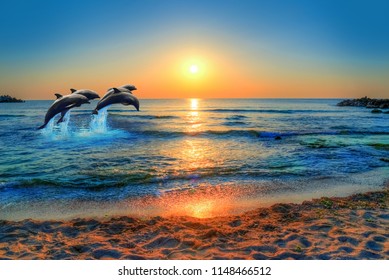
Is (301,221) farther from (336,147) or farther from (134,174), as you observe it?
(336,147)

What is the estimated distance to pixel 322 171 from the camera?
10453 millimetres

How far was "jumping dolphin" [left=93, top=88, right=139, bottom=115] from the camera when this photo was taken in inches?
591

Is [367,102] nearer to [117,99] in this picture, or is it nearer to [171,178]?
[117,99]

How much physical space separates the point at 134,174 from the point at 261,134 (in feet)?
46.4

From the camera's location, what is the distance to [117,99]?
15.2 metres

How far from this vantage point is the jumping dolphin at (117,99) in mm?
15000

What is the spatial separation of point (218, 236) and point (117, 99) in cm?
1124

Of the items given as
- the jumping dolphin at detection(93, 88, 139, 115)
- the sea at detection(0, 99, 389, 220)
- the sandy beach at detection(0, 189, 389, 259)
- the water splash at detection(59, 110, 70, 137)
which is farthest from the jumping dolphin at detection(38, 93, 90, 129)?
the sandy beach at detection(0, 189, 389, 259)

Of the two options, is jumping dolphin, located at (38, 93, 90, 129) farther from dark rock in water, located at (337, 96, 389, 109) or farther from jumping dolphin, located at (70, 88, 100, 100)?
dark rock in water, located at (337, 96, 389, 109)

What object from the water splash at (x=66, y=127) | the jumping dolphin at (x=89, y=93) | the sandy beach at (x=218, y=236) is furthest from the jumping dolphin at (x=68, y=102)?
the sandy beach at (x=218, y=236)

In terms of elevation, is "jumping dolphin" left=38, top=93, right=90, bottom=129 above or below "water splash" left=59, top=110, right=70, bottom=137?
above

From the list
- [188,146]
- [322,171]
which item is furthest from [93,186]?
[188,146]

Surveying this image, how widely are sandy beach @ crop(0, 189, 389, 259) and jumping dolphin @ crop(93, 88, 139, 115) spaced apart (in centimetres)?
940

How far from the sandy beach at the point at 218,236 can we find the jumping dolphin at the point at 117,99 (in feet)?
30.8
